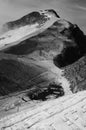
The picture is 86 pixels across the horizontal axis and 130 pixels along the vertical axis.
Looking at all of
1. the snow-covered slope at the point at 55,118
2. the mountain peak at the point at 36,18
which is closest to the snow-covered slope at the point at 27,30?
the mountain peak at the point at 36,18

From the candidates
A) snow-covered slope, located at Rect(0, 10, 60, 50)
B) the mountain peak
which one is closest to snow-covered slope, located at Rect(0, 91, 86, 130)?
snow-covered slope, located at Rect(0, 10, 60, 50)

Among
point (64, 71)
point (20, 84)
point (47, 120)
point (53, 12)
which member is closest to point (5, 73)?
point (20, 84)

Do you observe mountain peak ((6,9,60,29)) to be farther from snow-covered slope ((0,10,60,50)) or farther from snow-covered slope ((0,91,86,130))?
snow-covered slope ((0,91,86,130))

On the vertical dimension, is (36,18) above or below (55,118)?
above

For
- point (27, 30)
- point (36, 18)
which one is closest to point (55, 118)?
point (27, 30)

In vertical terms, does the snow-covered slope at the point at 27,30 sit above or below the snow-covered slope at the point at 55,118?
above

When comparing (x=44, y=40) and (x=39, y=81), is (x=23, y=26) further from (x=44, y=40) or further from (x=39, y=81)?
(x=39, y=81)

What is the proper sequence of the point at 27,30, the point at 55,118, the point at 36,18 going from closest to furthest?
the point at 55,118 < the point at 27,30 < the point at 36,18

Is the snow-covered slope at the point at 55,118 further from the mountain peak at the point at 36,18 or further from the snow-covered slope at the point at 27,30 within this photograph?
the mountain peak at the point at 36,18

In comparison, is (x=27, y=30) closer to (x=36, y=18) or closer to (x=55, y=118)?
(x=36, y=18)
